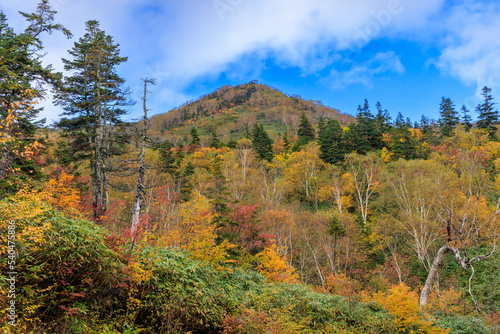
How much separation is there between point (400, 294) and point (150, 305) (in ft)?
27.4

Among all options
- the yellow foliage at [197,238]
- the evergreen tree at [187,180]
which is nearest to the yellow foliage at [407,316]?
the yellow foliage at [197,238]

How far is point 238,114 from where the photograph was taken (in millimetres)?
119375

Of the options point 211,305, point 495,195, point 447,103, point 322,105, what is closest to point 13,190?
point 211,305

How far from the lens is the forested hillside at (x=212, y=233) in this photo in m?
5.09

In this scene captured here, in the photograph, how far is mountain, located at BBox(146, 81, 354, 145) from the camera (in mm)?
89875

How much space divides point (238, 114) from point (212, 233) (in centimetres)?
10853

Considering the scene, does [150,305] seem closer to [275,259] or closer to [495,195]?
[275,259]

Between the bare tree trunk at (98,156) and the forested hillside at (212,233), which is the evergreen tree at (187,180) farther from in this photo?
the bare tree trunk at (98,156)

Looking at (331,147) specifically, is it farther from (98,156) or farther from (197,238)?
(98,156)

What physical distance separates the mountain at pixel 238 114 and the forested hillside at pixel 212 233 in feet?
125

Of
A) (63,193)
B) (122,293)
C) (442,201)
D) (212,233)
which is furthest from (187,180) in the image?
(122,293)

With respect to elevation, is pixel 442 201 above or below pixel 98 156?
below

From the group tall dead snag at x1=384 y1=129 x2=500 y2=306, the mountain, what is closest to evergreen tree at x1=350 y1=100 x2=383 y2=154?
tall dead snag at x1=384 y1=129 x2=500 y2=306

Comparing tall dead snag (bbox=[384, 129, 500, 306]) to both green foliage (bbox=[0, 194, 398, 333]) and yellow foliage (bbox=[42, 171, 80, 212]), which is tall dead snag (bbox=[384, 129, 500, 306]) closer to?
green foliage (bbox=[0, 194, 398, 333])
